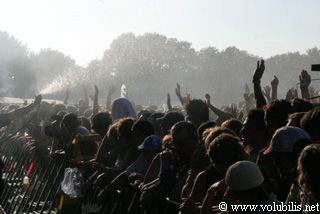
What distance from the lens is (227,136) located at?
4516 mm

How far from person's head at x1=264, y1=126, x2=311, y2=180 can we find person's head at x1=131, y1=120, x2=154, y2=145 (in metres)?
2.46

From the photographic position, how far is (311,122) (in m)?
4.82

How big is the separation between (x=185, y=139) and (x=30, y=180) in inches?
234

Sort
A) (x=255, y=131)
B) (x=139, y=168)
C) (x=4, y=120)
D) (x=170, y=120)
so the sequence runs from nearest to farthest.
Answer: (x=255, y=131), (x=139, y=168), (x=170, y=120), (x=4, y=120)

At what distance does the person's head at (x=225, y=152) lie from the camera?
14.6 ft

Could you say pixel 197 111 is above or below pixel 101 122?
above

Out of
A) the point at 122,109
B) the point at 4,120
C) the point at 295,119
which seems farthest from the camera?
the point at 122,109

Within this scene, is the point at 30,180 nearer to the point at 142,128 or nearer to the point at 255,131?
the point at 142,128

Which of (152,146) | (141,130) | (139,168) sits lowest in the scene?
(139,168)

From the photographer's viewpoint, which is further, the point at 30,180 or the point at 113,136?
the point at 30,180

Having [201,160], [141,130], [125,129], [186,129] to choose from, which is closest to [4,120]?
[125,129]

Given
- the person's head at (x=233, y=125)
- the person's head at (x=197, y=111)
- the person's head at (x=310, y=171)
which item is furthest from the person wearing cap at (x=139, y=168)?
the person's head at (x=310, y=171)

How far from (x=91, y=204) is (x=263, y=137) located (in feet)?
8.76

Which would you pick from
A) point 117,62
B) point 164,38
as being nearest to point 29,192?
point 117,62
